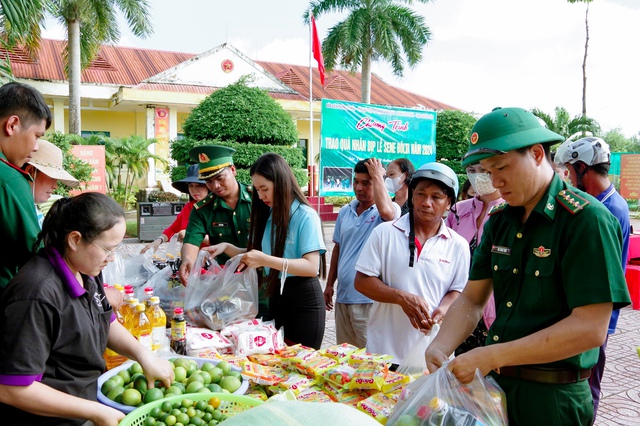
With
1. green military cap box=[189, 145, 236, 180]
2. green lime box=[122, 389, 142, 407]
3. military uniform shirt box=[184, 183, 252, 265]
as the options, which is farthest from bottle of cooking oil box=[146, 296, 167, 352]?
green military cap box=[189, 145, 236, 180]

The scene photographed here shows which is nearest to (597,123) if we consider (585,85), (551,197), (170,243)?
(585,85)

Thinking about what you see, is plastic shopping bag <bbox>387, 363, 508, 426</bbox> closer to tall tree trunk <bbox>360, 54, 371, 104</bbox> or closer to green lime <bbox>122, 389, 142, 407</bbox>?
green lime <bbox>122, 389, 142, 407</bbox>

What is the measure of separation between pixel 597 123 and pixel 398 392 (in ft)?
74.0

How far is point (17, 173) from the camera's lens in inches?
77.9

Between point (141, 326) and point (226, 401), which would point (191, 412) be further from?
point (141, 326)

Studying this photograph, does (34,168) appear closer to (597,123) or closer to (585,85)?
(597,123)

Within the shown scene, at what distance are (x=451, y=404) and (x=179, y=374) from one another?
1.09m

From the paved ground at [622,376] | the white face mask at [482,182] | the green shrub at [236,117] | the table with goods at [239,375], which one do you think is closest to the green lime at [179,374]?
the table with goods at [239,375]

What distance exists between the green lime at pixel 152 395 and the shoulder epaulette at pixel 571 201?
1535mm

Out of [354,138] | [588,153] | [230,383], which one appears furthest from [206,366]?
[354,138]

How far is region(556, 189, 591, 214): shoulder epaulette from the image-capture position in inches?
59.8

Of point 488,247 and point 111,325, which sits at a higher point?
point 488,247

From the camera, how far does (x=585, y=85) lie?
2223cm

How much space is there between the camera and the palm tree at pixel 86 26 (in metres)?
15.6
